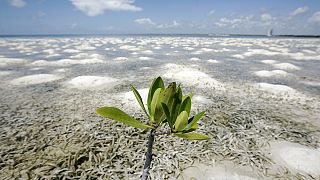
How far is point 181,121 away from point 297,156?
2996 millimetres

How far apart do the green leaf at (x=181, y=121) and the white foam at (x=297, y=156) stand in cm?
269

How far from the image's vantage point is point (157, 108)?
4.01ft

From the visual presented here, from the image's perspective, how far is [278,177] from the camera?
2.87 m

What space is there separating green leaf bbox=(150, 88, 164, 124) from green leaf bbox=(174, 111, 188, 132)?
0.12m

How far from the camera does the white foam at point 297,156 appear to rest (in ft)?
9.99

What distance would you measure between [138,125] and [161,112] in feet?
0.50

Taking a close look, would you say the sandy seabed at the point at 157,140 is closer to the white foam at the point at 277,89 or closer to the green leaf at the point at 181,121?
the white foam at the point at 277,89

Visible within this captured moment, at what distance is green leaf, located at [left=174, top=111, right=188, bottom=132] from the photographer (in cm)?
113

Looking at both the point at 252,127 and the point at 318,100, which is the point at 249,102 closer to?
the point at 252,127

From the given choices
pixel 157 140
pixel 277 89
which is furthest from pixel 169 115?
pixel 277 89

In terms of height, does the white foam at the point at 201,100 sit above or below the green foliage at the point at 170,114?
below

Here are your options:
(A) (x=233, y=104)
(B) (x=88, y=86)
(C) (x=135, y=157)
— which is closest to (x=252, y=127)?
(A) (x=233, y=104)

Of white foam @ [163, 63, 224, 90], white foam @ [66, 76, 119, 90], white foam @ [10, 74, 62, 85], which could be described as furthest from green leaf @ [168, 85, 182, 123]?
white foam @ [10, 74, 62, 85]

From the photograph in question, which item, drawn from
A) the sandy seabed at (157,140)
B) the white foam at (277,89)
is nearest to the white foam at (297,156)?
the sandy seabed at (157,140)
